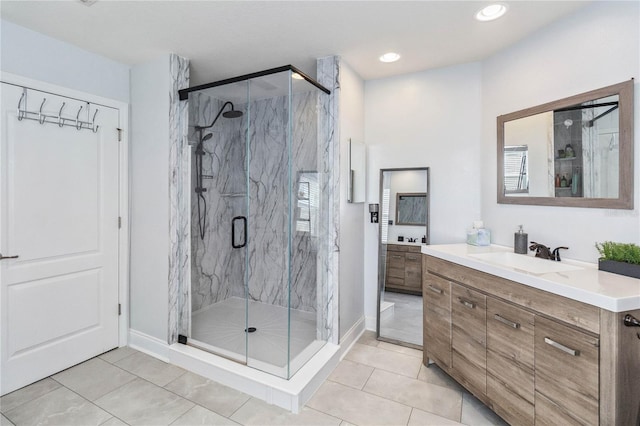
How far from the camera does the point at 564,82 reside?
2072mm

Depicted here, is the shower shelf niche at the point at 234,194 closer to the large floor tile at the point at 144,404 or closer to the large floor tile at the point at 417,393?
the large floor tile at the point at 144,404

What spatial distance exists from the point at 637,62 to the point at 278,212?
8.05 ft

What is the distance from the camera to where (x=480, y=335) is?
1943 mm

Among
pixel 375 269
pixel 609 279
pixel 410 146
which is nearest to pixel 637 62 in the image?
Answer: pixel 609 279

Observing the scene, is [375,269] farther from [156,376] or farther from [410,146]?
[156,376]

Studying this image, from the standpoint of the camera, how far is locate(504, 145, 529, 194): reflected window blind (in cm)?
237

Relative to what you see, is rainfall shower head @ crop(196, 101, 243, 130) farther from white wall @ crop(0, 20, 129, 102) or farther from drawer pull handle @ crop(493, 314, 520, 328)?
drawer pull handle @ crop(493, 314, 520, 328)

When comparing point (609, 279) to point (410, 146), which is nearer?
point (609, 279)

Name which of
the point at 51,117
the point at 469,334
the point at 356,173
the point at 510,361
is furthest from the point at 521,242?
the point at 51,117

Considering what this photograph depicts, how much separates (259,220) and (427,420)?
195cm

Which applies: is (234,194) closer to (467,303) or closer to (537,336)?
(467,303)

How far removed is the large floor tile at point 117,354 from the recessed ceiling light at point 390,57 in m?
3.51

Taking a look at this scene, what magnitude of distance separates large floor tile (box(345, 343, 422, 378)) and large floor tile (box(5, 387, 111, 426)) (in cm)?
189

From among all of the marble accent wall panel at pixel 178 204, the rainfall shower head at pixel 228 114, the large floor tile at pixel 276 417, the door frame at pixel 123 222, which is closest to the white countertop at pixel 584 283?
the large floor tile at pixel 276 417
